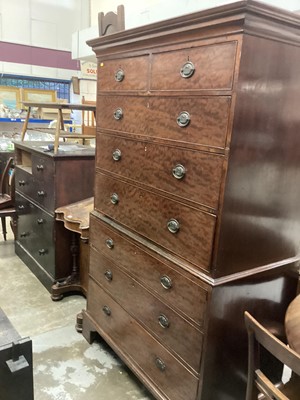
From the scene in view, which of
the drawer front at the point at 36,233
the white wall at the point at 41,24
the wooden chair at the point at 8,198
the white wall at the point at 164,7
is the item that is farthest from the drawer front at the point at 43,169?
the white wall at the point at 41,24

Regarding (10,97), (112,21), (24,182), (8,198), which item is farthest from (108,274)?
(10,97)

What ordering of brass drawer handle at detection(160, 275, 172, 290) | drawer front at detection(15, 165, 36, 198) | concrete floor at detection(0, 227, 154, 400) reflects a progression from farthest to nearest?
drawer front at detection(15, 165, 36, 198) → concrete floor at detection(0, 227, 154, 400) → brass drawer handle at detection(160, 275, 172, 290)

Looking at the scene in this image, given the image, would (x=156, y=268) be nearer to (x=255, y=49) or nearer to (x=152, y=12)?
(x=255, y=49)

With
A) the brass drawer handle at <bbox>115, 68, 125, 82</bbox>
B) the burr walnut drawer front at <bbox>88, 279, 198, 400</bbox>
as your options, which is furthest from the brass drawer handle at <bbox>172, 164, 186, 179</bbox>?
the burr walnut drawer front at <bbox>88, 279, 198, 400</bbox>

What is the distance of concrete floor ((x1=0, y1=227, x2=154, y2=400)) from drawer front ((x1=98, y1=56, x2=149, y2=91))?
160 cm

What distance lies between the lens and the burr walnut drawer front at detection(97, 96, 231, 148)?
48.2 inches

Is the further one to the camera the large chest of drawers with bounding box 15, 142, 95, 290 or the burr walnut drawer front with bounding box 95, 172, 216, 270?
the large chest of drawers with bounding box 15, 142, 95, 290

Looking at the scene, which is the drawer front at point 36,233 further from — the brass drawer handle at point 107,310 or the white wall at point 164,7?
the white wall at point 164,7

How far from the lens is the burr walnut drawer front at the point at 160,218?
1.34 meters

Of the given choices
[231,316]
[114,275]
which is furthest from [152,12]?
[231,316]

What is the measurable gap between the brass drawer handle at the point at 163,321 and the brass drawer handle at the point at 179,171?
66cm

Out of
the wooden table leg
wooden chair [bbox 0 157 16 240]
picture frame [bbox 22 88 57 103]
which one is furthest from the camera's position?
picture frame [bbox 22 88 57 103]

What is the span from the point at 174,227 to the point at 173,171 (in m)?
0.24

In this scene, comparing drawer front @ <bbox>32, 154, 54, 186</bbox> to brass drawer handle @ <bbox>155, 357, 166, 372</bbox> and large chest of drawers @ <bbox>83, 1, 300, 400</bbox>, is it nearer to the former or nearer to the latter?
large chest of drawers @ <bbox>83, 1, 300, 400</bbox>
